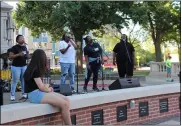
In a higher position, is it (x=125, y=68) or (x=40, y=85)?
(x=125, y=68)

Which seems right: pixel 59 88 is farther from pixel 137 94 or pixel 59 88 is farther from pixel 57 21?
pixel 57 21

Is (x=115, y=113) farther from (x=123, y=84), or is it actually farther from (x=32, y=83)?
(x=32, y=83)

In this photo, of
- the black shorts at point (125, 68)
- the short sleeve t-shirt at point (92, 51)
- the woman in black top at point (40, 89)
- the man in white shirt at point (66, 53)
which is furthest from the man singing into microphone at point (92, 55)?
the woman in black top at point (40, 89)

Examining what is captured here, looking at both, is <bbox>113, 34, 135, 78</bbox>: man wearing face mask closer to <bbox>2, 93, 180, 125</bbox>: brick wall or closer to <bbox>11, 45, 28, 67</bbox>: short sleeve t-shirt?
<bbox>2, 93, 180, 125</bbox>: brick wall

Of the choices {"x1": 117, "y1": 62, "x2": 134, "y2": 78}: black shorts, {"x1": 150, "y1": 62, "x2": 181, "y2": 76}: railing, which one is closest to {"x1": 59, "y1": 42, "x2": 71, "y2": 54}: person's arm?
{"x1": 117, "y1": 62, "x2": 134, "y2": 78}: black shorts

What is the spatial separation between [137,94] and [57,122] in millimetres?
2152

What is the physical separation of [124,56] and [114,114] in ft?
7.81

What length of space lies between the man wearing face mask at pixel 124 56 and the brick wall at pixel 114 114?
134 cm

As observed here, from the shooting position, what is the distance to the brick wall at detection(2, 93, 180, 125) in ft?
17.4

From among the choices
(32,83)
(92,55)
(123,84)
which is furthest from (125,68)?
(32,83)

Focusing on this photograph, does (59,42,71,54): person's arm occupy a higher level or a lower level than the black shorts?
A: higher

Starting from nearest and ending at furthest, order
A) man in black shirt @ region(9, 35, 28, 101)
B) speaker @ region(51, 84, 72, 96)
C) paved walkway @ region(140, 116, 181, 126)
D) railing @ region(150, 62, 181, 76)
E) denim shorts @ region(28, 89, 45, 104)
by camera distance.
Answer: denim shorts @ region(28, 89, 45, 104)
speaker @ region(51, 84, 72, 96)
paved walkway @ region(140, 116, 181, 126)
man in black shirt @ region(9, 35, 28, 101)
railing @ region(150, 62, 181, 76)

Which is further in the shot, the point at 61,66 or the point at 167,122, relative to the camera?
the point at 61,66

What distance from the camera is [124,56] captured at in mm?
8750
